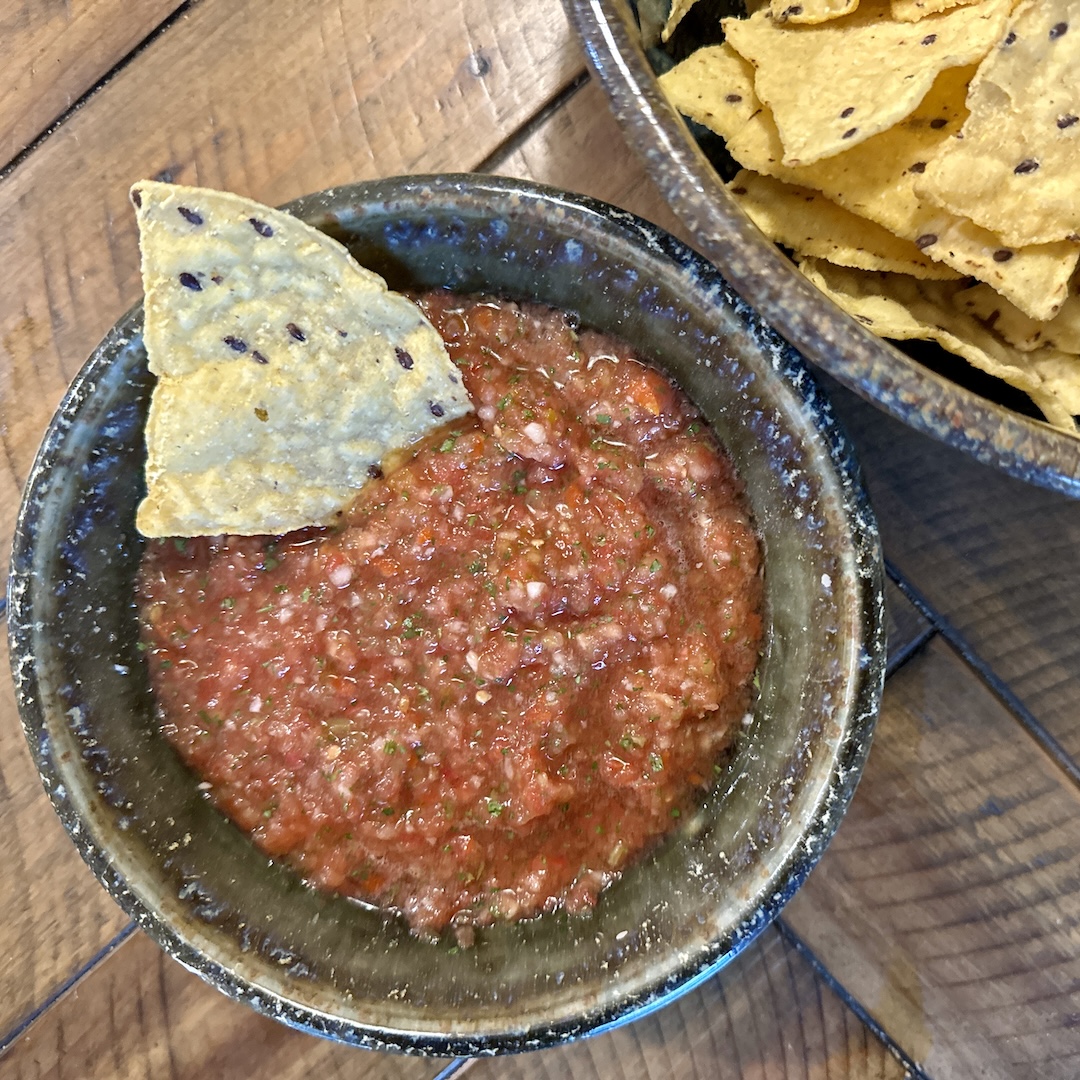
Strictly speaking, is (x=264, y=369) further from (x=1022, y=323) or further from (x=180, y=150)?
(x=1022, y=323)

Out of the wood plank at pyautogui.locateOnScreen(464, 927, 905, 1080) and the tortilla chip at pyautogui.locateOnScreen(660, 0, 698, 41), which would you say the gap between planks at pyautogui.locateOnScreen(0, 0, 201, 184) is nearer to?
the tortilla chip at pyautogui.locateOnScreen(660, 0, 698, 41)

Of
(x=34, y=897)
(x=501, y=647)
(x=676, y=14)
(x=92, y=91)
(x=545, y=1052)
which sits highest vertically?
(x=92, y=91)

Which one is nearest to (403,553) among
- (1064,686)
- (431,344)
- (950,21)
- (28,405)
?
(431,344)

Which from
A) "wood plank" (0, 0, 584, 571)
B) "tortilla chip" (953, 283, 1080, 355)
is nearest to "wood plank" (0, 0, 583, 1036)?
"wood plank" (0, 0, 584, 571)

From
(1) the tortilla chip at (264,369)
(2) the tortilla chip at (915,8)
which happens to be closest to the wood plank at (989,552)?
(2) the tortilla chip at (915,8)

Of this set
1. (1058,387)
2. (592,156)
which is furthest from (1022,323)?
(592,156)

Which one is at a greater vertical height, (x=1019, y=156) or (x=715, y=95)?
(x=715, y=95)
